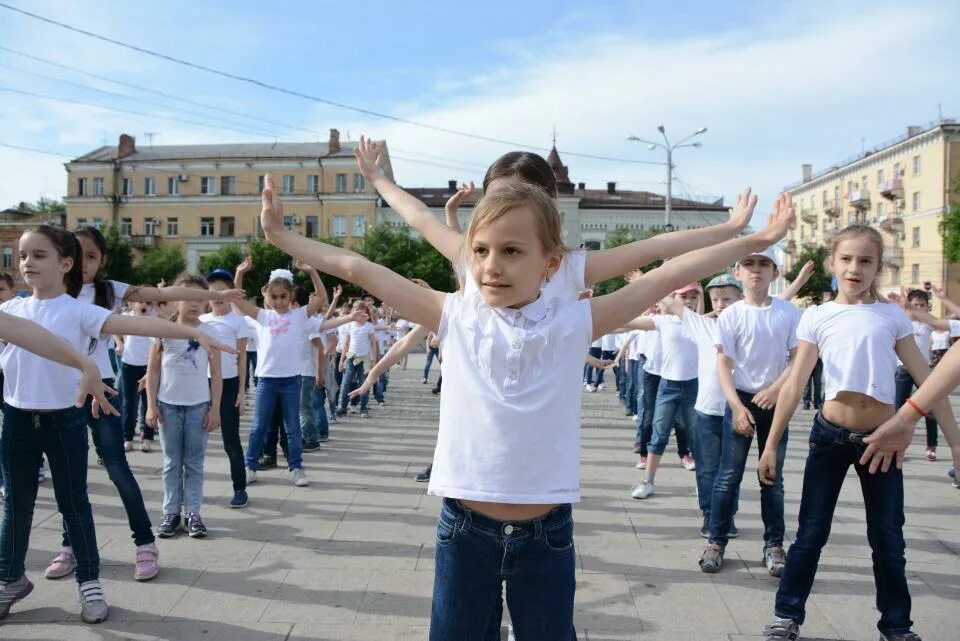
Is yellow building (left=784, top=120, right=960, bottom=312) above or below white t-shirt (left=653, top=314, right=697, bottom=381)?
above

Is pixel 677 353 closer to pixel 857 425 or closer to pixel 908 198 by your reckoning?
pixel 857 425

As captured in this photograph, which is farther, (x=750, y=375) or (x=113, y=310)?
(x=750, y=375)

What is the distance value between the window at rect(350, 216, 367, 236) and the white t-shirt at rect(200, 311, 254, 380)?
209 feet

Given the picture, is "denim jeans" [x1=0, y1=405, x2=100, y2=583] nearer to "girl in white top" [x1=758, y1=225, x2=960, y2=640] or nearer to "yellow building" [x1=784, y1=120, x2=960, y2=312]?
"girl in white top" [x1=758, y1=225, x2=960, y2=640]

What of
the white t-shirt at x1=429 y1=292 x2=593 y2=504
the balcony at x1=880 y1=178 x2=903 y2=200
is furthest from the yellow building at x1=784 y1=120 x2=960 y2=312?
the white t-shirt at x1=429 y1=292 x2=593 y2=504

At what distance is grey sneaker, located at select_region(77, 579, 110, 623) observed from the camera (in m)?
4.12

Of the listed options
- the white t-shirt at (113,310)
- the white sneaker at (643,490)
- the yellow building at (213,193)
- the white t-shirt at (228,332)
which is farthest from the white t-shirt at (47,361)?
the yellow building at (213,193)

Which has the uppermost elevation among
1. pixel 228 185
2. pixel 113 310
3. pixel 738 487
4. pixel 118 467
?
pixel 228 185

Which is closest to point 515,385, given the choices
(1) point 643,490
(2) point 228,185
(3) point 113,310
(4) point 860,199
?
(3) point 113,310

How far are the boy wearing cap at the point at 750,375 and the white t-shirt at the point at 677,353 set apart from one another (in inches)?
78.8

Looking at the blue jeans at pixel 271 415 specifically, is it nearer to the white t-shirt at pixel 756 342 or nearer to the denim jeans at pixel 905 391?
the white t-shirt at pixel 756 342

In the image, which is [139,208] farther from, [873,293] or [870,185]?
[873,293]

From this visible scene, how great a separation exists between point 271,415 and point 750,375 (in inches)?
192

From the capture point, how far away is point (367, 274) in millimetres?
2494
